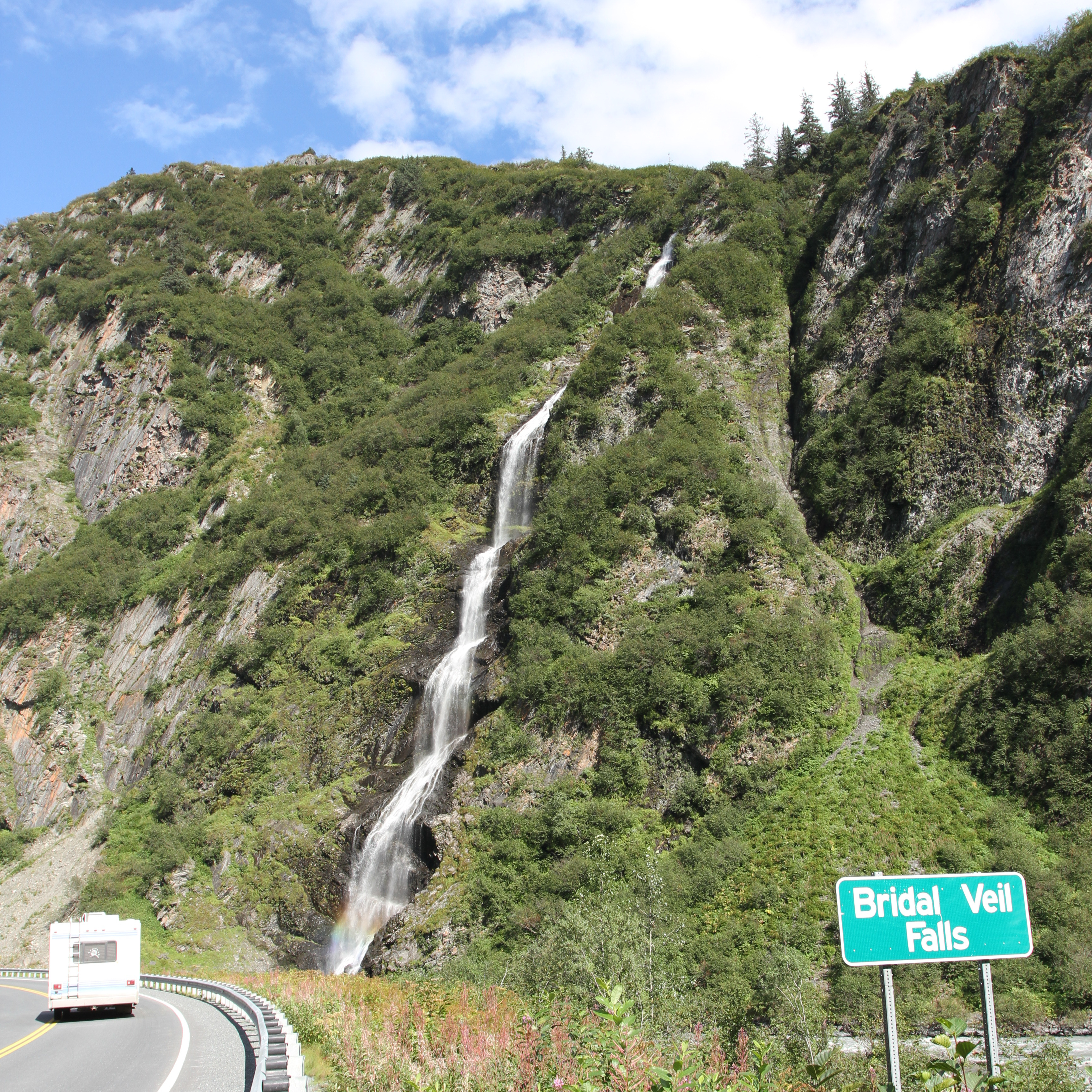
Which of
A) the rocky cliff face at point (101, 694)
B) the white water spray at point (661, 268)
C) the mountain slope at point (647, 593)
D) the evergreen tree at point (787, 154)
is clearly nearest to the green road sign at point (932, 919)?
the mountain slope at point (647, 593)

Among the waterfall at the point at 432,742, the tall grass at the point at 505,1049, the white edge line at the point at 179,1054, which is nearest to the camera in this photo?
the tall grass at the point at 505,1049

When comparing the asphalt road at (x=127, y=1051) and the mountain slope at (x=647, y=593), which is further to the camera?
the mountain slope at (x=647, y=593)

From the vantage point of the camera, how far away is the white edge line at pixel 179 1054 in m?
11.7

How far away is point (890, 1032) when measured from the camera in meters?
5.38

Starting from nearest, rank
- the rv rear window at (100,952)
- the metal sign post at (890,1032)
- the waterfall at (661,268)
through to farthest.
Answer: the metal sign post at (890,1032) < the rv rear window at (100,952) < the waterfall at (661,268)

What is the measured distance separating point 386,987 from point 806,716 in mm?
17846

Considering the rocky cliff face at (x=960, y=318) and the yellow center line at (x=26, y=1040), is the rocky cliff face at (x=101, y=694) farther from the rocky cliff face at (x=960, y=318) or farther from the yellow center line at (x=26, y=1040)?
the rocky cliff face at (x=960, y=318)

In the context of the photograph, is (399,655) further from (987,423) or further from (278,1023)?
(987,423)

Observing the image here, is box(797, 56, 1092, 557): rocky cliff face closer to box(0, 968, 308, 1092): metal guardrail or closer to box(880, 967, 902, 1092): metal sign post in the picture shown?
box(0, 968, 308, 1092): metal guardrail

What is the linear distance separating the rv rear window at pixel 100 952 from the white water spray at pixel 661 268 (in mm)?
49203

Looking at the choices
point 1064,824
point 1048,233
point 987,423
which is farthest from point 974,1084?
point 1048,233

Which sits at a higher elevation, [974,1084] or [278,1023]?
[974,1084]

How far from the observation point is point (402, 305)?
75.0 meters

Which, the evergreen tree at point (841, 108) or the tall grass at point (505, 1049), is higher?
the evergreen tree at point (841, 108)
